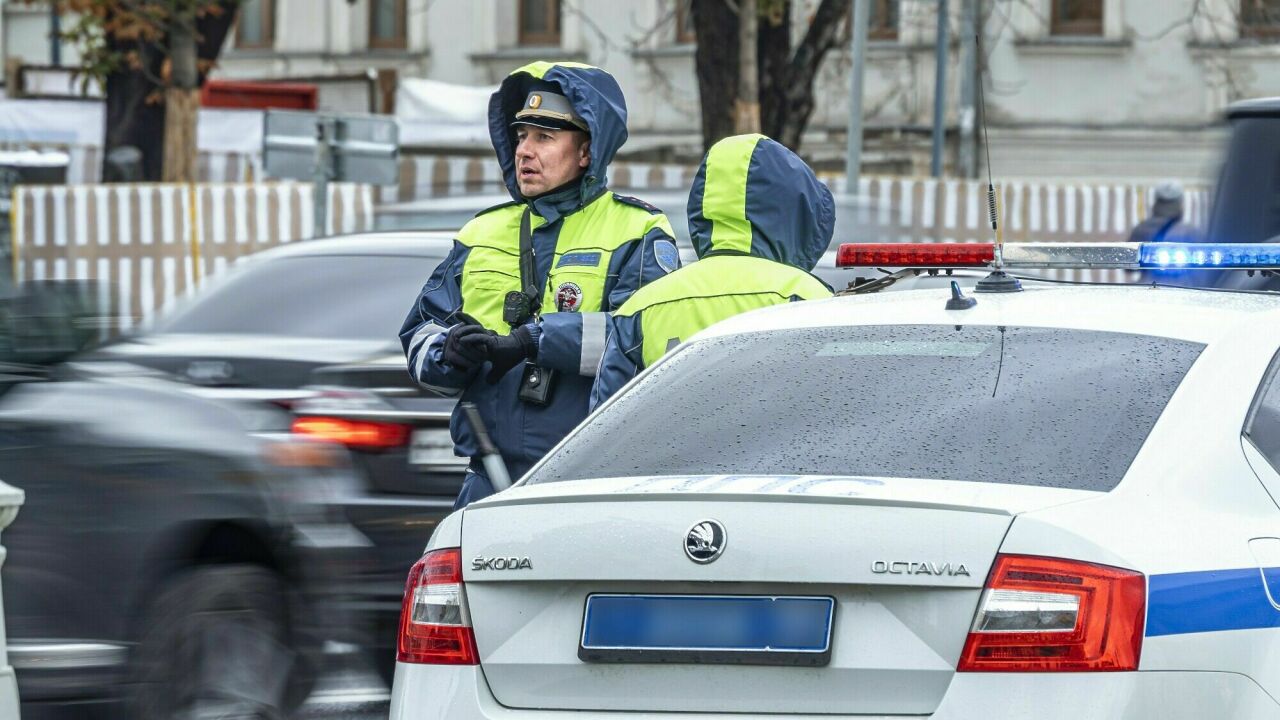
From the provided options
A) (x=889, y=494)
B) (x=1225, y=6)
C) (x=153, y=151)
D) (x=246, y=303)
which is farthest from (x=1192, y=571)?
(x=1225, y=6)

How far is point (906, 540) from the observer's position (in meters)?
3.10

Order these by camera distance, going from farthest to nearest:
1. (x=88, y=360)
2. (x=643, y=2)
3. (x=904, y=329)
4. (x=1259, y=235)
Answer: (x=643, y=2), (x=1259, y=235), (x=88, y=360), (x=904, y=329)

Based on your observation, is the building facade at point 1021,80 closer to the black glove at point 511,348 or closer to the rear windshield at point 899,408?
the black glove at point 511,348

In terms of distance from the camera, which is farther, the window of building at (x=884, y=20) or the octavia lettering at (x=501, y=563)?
the window of building at (x=884, y=20)

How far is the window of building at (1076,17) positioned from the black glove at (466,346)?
1060 inches

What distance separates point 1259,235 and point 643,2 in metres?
24.3

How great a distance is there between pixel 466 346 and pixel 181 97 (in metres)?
16.3

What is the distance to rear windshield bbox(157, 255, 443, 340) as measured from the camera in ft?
23.3

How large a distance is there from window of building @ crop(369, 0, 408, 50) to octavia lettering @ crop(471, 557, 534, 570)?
30521 millimetres

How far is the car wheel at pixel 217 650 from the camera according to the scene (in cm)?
516

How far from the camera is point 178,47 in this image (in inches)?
799

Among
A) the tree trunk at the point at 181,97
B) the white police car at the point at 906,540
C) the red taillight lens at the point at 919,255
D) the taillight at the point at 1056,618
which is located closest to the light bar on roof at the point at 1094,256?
the red taillight lens at the point at 919,255

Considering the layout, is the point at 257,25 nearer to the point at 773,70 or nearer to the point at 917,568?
the point at 773,70

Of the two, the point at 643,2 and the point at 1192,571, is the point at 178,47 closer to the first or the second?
the point at 643,2
